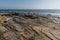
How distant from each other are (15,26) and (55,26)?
3096mm

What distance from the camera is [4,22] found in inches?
407

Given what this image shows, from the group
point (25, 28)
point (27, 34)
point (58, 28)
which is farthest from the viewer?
point (58, 28)

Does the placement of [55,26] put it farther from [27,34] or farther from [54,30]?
[27,34]

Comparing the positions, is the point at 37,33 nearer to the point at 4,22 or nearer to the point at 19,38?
the point at 19,38

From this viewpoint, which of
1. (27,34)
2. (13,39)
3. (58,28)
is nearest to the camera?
(13,39)

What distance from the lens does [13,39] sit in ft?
27.5

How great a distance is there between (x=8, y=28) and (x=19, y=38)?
1224 millimetres

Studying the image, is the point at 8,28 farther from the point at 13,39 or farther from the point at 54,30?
the point at 54,30

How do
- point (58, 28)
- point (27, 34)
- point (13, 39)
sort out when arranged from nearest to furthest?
1. point (13, 39)
2. point (27, 34)
3. point (58, 28)

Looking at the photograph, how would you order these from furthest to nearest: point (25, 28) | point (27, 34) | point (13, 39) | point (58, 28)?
point (58, 28)
point (25, 28)
point (27, 34)
point (13, 39)

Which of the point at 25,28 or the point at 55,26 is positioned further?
the point at 55,26

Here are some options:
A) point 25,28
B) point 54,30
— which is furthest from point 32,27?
point 54,30

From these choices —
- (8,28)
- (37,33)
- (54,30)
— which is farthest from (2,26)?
(54,30)

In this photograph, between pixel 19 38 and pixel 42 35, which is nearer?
pixel 19 38
